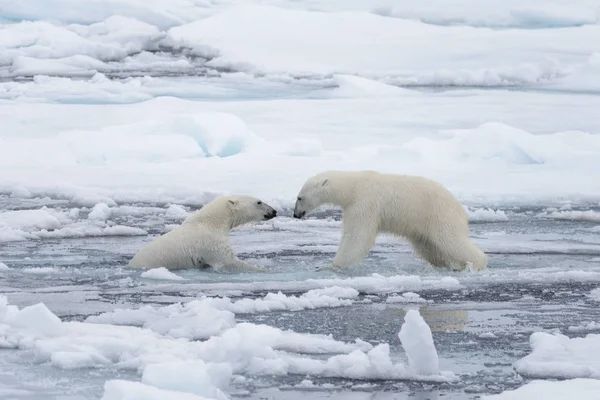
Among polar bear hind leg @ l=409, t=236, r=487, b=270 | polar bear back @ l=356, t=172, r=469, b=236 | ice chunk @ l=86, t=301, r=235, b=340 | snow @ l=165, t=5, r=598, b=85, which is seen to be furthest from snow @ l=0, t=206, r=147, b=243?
snow @ l=165, t=5, r=598, b=85

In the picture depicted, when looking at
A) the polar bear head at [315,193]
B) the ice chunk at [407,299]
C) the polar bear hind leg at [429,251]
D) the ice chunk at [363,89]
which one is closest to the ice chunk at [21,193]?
the polar bear head at [315,193]

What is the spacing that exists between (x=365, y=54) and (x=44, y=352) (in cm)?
1641

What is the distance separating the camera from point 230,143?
11594 mm

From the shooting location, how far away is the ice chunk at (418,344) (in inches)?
133

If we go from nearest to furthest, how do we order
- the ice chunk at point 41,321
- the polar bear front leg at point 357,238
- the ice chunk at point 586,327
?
the ice chunk at point 41,321 → the ice chunk at point 586,327 → the polar bear front leg at point 357,238

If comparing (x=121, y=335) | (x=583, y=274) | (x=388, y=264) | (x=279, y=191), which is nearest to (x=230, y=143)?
(x=279, y=191)

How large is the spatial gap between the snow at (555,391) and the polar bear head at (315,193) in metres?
2.94

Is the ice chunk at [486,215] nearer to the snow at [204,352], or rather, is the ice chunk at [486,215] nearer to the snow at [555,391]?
the snow at [204,352]

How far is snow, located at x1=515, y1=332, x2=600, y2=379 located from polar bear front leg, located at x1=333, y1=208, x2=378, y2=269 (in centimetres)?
199

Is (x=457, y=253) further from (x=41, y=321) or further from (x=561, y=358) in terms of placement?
(x=41, y=321)

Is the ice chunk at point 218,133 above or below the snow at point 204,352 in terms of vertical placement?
above

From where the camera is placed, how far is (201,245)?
19.7ft

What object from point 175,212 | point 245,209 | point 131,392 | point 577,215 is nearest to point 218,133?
point 175,212

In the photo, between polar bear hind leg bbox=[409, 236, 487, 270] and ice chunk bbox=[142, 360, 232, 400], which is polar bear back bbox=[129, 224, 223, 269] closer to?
polar bear hind leg bbox=[409, 236, 487, 270]
